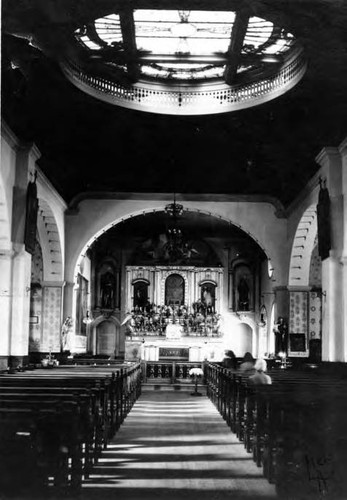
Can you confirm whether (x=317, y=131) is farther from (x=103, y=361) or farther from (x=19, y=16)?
(x=103, y=361)

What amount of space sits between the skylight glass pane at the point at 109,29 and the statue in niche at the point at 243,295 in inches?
651

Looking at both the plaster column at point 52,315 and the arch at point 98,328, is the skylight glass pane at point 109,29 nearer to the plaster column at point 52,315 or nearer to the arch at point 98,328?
the plaster column at point 52,315

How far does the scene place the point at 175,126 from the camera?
48.4 feet

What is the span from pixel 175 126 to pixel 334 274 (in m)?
4.54

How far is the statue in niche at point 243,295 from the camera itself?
2773 centimetres

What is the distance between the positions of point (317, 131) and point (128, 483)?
941 centimetres

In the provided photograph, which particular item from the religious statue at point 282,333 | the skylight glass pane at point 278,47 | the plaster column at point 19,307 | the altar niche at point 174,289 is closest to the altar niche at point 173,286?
the altar niche at point 174,289

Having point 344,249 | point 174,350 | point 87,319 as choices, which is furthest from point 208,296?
point 344,249

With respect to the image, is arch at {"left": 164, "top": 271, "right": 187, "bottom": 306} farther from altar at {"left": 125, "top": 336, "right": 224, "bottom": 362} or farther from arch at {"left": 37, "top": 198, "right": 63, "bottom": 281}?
arch at {"left": 37, "top": 198, "right": 63, "bottom": 281}

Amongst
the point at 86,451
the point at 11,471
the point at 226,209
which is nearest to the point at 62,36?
the point at 86,451

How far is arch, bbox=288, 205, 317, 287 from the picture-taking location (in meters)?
18.4

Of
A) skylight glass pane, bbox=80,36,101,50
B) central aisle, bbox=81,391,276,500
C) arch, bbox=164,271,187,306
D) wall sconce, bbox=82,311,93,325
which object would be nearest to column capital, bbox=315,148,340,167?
skylight glass pane, bbox=80,36,101,50

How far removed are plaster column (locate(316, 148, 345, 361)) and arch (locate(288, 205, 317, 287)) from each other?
378cm
